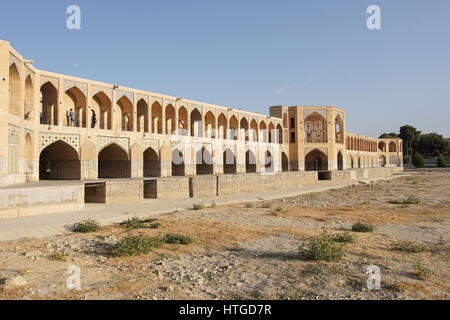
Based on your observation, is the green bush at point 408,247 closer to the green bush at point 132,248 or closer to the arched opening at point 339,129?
the green bush at point 132,248

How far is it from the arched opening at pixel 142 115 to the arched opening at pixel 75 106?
11.4 feet

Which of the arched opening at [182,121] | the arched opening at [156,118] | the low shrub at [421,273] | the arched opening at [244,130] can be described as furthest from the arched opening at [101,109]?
the low shrub at [421,273]

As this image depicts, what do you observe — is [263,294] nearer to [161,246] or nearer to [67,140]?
[161,246]

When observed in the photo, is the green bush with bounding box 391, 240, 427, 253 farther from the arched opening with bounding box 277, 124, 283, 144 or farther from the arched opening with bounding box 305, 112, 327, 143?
the arched opening with bounding box 305, 112, 327, 143

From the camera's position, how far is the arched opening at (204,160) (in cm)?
2523

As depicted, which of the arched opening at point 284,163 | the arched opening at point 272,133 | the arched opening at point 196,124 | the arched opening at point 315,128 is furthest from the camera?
the arched opening at point 315,128

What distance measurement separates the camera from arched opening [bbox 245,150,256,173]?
97.7 ft

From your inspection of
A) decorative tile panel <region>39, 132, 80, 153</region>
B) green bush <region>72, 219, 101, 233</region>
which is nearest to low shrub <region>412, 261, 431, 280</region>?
green bush <region>72, 219, 101, 233</region>

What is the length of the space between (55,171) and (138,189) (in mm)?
5192

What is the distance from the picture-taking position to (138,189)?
50.8ft

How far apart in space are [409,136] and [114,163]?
74.6m

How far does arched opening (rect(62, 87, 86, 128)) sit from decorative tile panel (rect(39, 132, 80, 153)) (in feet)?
4.27

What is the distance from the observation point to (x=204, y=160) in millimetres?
25609
